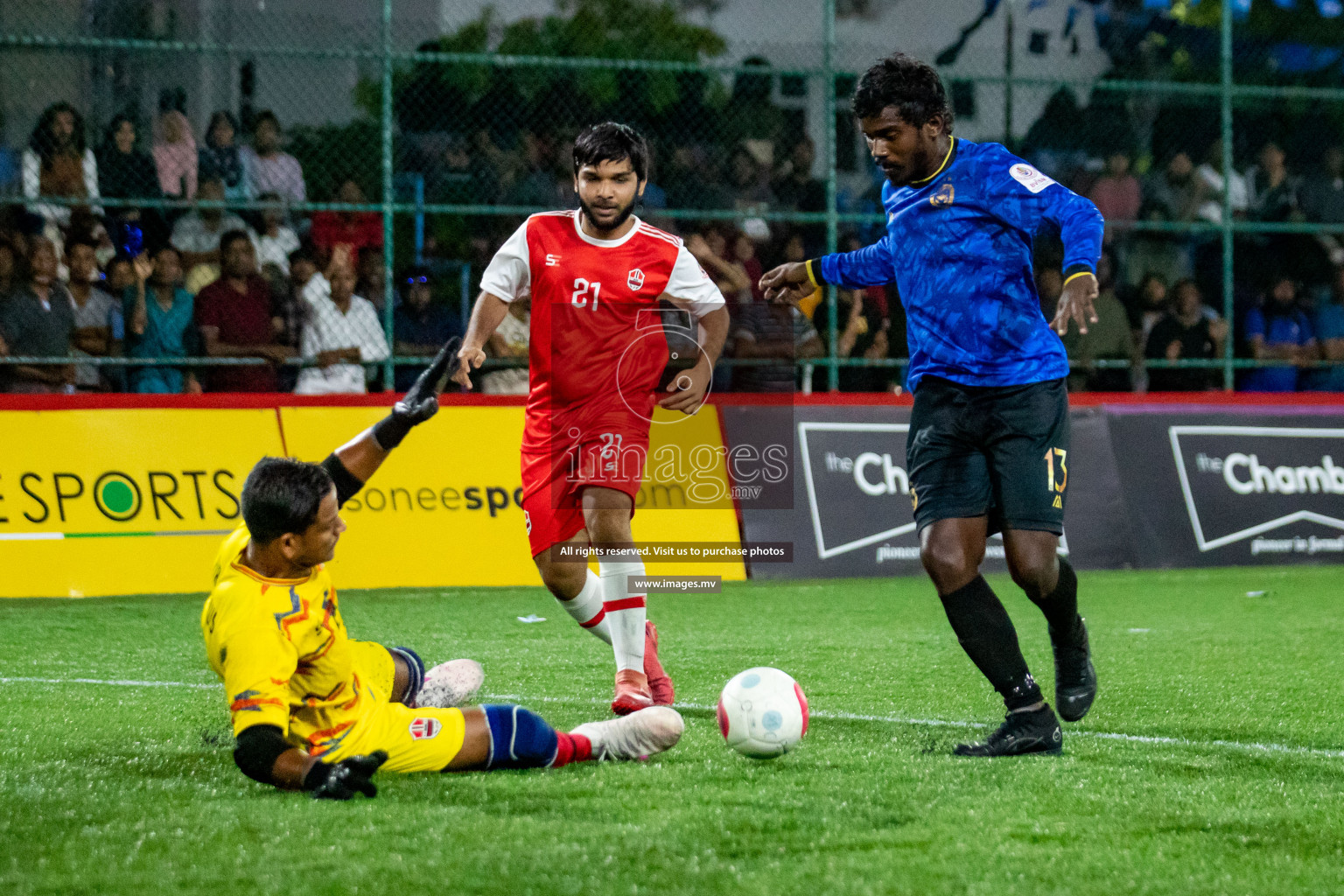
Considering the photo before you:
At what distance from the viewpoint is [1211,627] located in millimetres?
7789

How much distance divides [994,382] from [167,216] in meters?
7.74

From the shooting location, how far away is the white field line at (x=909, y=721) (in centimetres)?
448

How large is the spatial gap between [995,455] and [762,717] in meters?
1.07

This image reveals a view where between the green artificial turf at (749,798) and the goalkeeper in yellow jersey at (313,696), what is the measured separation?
83 mm

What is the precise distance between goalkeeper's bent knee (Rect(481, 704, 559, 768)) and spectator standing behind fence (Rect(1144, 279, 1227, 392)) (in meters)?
9.53

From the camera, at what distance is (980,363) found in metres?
4.47

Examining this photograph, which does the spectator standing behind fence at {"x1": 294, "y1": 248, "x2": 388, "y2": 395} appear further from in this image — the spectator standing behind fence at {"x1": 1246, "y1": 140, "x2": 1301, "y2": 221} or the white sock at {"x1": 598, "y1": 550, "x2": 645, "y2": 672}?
the spectator standing behind fence at {"x1": 1246, "y1": 140, "x2": 1301, "y2": 221}

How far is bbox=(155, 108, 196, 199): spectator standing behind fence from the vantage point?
1054 cm

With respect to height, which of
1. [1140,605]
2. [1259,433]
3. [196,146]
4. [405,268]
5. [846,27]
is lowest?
[1140,605]

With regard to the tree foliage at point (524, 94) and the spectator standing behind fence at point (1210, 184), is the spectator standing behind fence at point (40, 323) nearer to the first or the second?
the tree foliage at point (524, 94)

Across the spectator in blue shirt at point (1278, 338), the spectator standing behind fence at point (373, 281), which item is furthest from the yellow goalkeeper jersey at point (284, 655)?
the spectator in blue shirt at point (1278, 338)

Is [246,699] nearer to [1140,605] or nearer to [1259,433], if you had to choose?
[1140,605]

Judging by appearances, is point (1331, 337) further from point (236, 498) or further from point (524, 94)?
point (236, 498)

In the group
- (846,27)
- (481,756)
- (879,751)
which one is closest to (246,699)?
(481,756)
